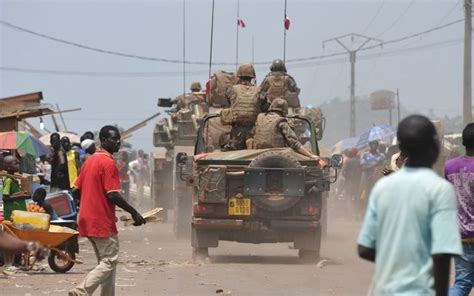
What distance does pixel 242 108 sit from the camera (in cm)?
1650

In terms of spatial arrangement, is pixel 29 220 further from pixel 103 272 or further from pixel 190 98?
pixel 190 98

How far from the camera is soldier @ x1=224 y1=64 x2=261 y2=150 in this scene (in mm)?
16469

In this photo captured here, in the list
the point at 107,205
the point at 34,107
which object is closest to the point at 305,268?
the point at 107,205

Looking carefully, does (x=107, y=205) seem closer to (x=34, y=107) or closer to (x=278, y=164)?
(x=278, y=164)

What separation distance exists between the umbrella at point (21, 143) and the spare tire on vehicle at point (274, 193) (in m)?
8.16

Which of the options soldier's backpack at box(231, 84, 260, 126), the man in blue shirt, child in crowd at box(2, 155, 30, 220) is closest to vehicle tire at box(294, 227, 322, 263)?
soldier's backpack at box(231, 84, 260, 126)

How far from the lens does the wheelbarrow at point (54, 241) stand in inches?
532

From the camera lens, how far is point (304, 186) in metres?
15.6

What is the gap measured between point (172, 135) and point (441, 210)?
20891 mm

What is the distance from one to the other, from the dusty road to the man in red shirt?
2.22m

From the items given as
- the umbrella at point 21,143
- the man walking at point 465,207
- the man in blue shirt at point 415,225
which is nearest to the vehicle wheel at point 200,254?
the umbrella at point 21,143

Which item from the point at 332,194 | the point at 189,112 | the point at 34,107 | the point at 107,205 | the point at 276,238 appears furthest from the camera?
the point at 332,194

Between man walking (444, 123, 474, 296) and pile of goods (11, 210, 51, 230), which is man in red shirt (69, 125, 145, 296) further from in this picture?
man walking (444, 123, 474, 296)

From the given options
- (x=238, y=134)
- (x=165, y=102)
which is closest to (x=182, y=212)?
(x=238, y=134)
